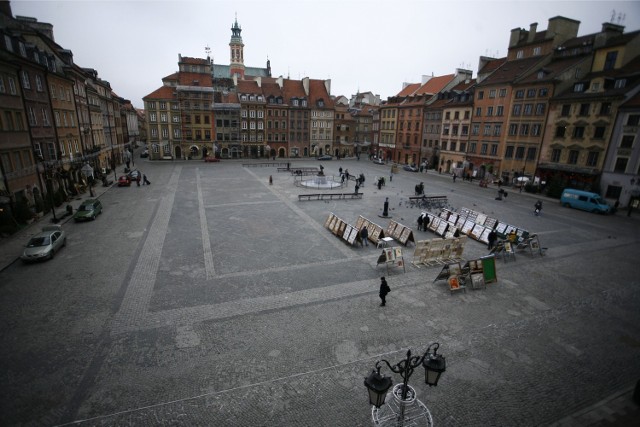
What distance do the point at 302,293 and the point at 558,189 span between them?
3845cm

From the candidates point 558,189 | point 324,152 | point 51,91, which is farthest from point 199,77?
point 558,189

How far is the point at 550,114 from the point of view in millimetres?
40938

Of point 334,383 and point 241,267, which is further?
point 241,267

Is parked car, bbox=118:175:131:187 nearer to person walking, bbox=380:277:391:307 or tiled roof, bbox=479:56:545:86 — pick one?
person walking, bbox=380:277:391:307

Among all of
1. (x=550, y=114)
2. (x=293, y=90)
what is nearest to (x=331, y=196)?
(x=550, y=114)

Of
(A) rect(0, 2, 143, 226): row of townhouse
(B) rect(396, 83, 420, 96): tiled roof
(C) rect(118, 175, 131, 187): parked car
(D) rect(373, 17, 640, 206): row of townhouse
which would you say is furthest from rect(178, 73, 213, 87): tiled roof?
(D) rect(373, 17, 640, 206): row of townhouse

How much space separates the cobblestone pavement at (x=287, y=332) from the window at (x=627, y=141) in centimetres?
1757

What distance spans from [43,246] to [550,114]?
51819mm

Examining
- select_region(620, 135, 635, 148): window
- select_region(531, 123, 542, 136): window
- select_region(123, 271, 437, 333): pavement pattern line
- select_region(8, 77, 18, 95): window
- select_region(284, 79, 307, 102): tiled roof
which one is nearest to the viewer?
select_region(123, 271, 437, 333): pavement pattern line

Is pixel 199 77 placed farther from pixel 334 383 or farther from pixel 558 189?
pixel 334 383

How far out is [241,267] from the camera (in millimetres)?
17438

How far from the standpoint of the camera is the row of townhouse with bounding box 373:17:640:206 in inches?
1358

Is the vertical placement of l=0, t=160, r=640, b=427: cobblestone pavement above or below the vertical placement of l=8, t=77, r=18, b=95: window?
below

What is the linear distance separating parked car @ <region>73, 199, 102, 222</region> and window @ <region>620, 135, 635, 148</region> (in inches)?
1993
